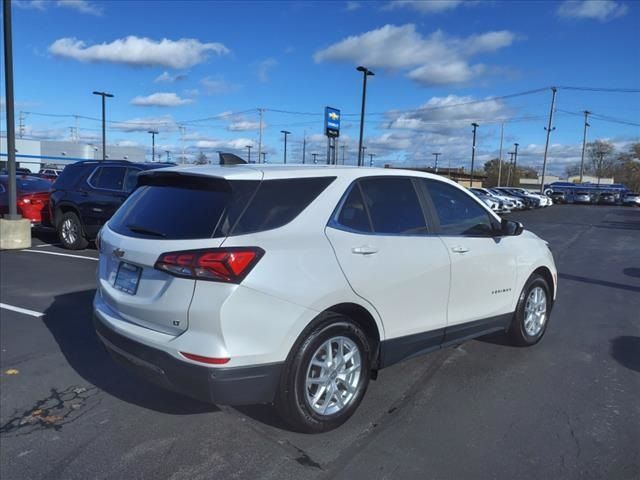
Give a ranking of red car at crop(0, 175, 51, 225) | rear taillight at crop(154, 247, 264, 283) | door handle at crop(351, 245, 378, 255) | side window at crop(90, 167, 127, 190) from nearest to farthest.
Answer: rear taillight at crop(154, 247, 264, 283) < door handle at crop(351, 245, 378, 255) < side window at crop(90, 167, 127, 190) < red car at crop(0, 175, 51, 225)

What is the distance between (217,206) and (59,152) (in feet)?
349

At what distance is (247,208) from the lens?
3.05 metres

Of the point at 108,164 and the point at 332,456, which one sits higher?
the point at 108,164

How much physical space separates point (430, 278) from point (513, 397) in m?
1.13

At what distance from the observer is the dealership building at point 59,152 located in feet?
259

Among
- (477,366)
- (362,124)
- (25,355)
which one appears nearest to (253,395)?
(477,366)

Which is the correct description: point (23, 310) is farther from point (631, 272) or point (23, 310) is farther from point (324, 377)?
point (631, 272)

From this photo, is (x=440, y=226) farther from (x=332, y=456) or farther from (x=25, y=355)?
(x=25, y=355)

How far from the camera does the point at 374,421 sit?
11.6ft

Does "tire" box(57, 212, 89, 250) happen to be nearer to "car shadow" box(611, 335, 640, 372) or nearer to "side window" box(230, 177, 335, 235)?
"side window" box(230, 177, 335, 235)

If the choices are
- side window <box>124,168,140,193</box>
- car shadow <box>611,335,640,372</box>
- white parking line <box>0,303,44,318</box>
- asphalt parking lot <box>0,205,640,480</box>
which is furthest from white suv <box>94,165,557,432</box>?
side window <box>124,168,140,193</box>

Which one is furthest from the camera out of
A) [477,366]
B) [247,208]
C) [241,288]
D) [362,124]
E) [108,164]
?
[362,124]

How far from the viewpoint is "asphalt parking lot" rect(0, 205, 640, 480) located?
300cm

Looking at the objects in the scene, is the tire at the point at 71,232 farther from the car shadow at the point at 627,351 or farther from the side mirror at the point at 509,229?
the car shadow at the point at 627,351
